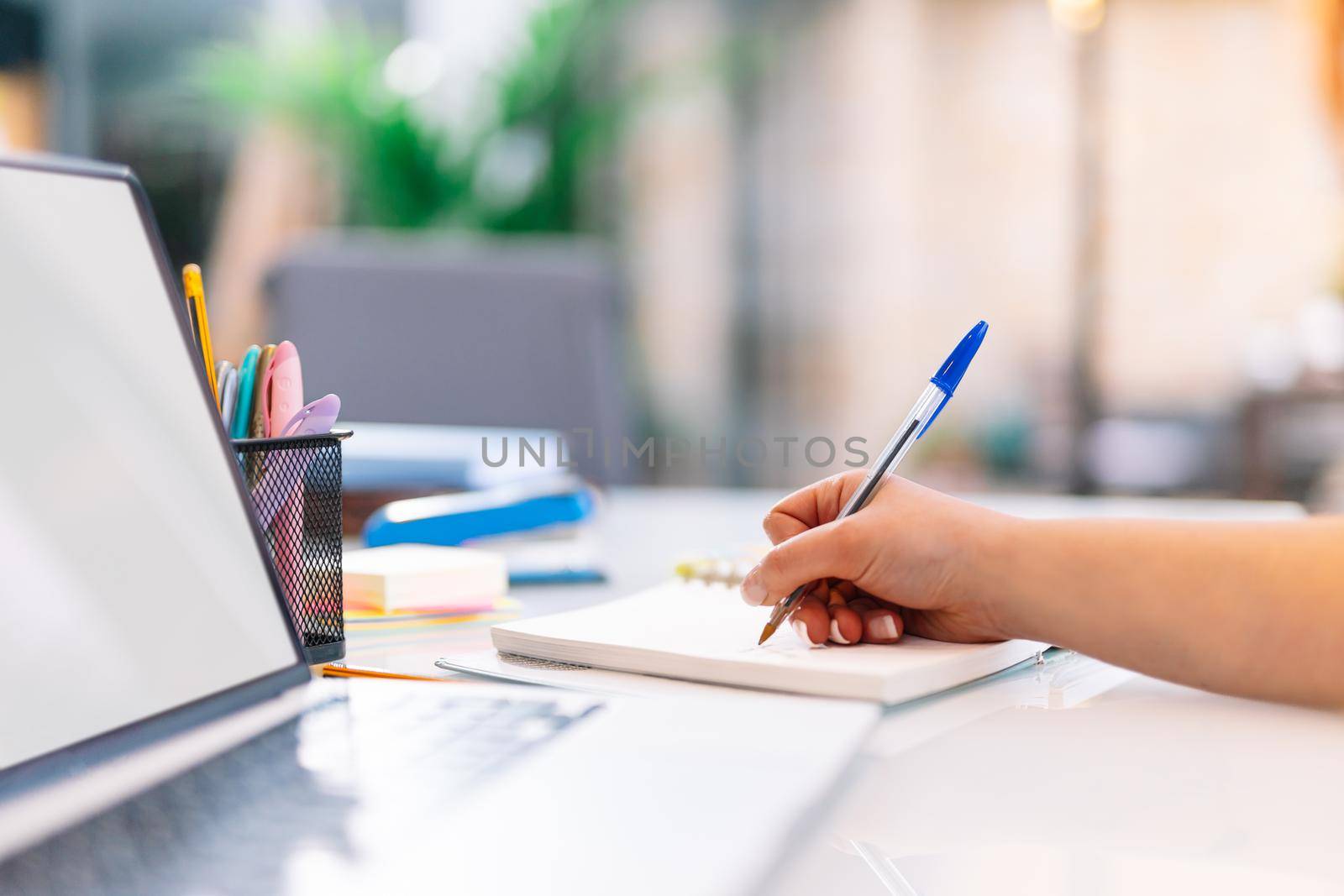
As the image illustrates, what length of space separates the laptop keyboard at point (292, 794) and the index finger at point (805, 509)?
21 cm

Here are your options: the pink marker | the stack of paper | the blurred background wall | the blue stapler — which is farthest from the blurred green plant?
the pink marker

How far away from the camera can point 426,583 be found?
71cm

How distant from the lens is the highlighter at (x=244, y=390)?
1.90 ft

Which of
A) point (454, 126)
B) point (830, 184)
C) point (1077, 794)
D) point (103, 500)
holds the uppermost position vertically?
point (454, 126)

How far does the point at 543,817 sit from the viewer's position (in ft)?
1.13

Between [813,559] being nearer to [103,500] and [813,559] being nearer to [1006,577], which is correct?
[1006,577]

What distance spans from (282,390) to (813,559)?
0.28 metres

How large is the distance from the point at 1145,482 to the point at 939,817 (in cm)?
320

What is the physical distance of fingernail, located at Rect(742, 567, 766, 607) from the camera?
0.58 metres

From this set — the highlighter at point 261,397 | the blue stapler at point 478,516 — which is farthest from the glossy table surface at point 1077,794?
the blue stapler at point 478,516

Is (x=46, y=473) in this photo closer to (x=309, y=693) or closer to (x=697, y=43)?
(x=309, y=693)

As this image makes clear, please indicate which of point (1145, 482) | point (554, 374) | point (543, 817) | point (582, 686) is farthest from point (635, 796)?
point (1145, 482)

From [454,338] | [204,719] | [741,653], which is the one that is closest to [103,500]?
[204,719]

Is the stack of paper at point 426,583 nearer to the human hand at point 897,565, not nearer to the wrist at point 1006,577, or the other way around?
the human hand at point 897,565
